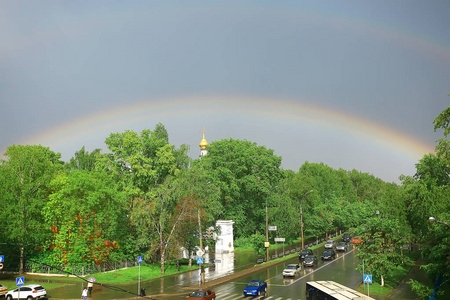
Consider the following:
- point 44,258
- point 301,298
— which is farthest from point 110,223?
point 301,298

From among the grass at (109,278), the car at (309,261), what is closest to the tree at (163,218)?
the grass at (109,278)

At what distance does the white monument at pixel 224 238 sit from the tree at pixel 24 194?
30451mm

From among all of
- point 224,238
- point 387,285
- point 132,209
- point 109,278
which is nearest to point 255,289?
Result: point 387,285

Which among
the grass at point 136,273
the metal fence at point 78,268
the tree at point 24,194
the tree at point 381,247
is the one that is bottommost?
the grass at point 136,273

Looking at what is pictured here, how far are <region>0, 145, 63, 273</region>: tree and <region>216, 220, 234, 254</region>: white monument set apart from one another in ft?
99.9

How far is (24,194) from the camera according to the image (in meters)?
44.6

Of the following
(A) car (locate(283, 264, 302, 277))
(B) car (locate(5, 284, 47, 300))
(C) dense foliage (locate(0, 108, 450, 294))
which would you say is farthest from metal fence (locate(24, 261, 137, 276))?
(A) car (locate(283, 264, 302, 277))

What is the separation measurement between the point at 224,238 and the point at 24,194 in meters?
35.0

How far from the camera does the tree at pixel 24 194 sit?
4347 centimetres

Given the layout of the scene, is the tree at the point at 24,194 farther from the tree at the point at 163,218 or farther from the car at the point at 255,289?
the car at the point at 255,289

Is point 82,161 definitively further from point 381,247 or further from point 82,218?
point 381,247

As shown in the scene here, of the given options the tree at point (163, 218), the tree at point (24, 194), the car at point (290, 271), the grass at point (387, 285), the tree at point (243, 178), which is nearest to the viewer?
the grass at point (387, 285)

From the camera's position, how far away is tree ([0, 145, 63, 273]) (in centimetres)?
4347

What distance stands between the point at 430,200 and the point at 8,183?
155ft
